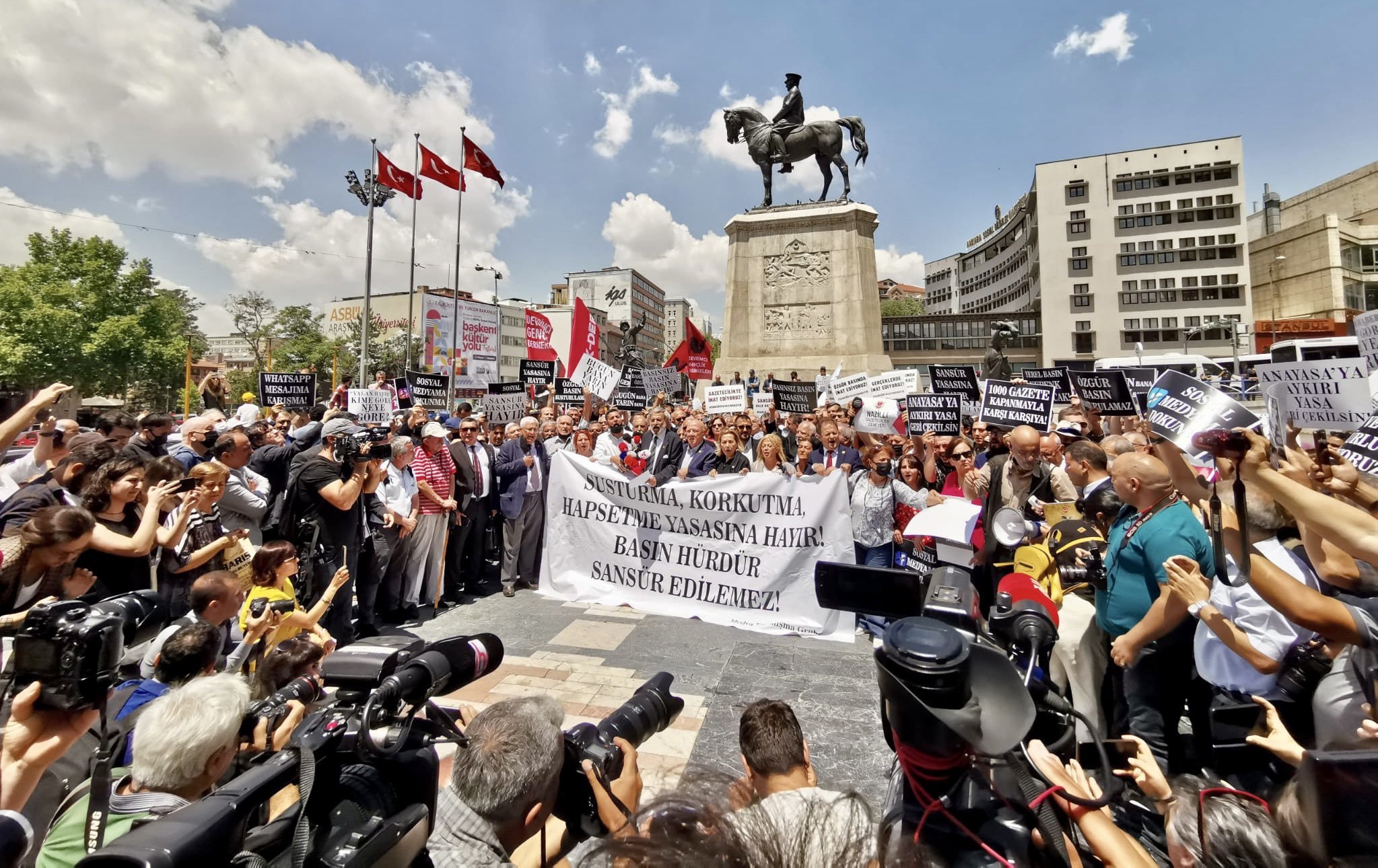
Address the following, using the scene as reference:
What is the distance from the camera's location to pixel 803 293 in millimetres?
18984

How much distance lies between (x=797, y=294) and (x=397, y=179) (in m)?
13.5

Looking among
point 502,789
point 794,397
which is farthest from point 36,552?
point 794,397

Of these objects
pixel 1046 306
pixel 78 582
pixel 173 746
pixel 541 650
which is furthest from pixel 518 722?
pixel 1046 306

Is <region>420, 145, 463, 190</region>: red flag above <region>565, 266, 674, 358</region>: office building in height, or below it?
below

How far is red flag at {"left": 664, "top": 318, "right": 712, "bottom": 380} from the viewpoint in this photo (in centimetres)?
1711

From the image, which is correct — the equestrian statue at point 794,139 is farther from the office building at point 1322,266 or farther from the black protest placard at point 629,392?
the office building at point 1322,266

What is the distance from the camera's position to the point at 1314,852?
107 centimetres

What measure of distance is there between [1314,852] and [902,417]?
8762 millimetres

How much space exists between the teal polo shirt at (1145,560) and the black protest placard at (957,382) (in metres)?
4.55

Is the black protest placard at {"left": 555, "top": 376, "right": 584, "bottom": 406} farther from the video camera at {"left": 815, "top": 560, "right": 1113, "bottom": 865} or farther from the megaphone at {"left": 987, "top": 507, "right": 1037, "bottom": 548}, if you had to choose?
the video camera at {"left": 815, "top": 560, "right": 1113, "bottom": 865}

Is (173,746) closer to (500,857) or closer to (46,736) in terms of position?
(46,736)

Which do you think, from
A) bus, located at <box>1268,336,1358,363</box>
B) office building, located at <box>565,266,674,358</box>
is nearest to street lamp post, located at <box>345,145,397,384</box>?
bus, located at <box>1268,336,1358,363</box>

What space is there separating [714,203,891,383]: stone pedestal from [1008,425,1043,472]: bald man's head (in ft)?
43.3

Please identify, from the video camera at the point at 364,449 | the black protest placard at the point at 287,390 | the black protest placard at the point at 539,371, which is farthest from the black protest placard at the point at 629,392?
the video camera at the point at 364,449
